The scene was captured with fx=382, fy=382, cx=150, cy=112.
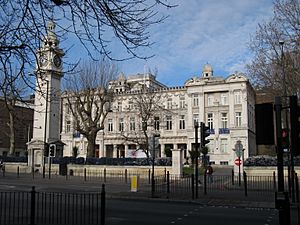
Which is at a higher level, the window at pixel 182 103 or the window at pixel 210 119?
the window at pixel 182 103

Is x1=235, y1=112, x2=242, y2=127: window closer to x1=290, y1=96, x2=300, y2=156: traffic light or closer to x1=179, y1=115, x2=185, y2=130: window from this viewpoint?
x1=179, y1=115, x2=185, y2=130: window

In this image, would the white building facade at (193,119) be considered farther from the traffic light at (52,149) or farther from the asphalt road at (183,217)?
the asphalt road at (183,217)

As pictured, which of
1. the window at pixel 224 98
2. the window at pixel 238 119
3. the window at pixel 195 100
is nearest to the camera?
the window at pixel 238 119

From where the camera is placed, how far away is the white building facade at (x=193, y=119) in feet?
242

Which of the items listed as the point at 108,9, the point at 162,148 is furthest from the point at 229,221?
the point at 162,148

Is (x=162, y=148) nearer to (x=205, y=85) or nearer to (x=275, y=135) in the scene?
(x=205, y=85)

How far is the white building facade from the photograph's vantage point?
73.9 m

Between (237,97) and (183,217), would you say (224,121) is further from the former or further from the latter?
(183,217)

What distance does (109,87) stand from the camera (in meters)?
48.2

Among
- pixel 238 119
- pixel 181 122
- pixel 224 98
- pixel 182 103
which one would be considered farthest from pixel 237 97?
pixel 181 122

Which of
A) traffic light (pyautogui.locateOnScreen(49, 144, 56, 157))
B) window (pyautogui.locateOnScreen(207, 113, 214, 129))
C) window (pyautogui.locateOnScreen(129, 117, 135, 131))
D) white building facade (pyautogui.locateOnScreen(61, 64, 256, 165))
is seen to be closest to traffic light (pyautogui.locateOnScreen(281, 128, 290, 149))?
traffic light (pyautogui.locateOnScreen(49, 144, 56, 157))

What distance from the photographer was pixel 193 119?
79.0m

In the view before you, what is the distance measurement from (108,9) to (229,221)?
8.07 meters

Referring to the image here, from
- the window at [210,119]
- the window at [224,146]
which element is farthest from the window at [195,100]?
the window at [224,146]
